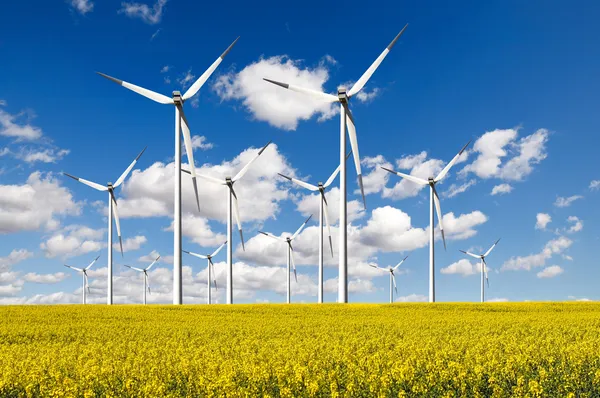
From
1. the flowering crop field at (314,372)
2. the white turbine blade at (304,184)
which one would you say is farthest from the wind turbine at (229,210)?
the flowering crop field at (314,372)

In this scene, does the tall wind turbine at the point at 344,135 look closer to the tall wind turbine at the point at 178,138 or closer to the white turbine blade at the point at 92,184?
the tall wind turbine at the point at 178,138

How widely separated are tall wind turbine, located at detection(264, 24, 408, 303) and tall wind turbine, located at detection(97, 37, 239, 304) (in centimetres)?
1168

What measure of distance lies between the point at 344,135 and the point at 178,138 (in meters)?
19.6

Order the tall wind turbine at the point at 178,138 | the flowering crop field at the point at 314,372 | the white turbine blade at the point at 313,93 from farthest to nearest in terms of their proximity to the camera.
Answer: the white turbine blade at the point at 313,93 < the tall wind turbine at the point at 178,138 < the flowering crop field at the point at 314,372

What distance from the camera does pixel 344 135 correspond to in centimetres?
6806

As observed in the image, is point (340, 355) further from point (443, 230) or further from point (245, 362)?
point (443, 230)

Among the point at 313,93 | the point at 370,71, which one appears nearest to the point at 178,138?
the point at 313,93

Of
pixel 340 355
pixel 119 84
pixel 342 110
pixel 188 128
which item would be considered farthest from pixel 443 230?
pixel 340 355

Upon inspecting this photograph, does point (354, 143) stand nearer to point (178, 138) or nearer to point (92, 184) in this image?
point (178, 138)

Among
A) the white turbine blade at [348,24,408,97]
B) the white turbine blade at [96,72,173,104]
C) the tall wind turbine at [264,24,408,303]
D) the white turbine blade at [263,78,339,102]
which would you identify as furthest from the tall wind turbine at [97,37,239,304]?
the white turbine blade at [348,24,408,97]

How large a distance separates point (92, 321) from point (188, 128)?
35947 mm

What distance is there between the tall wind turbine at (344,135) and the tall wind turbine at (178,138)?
460 inches

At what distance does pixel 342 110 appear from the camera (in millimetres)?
69562

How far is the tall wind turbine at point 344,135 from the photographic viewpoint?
62594mm
